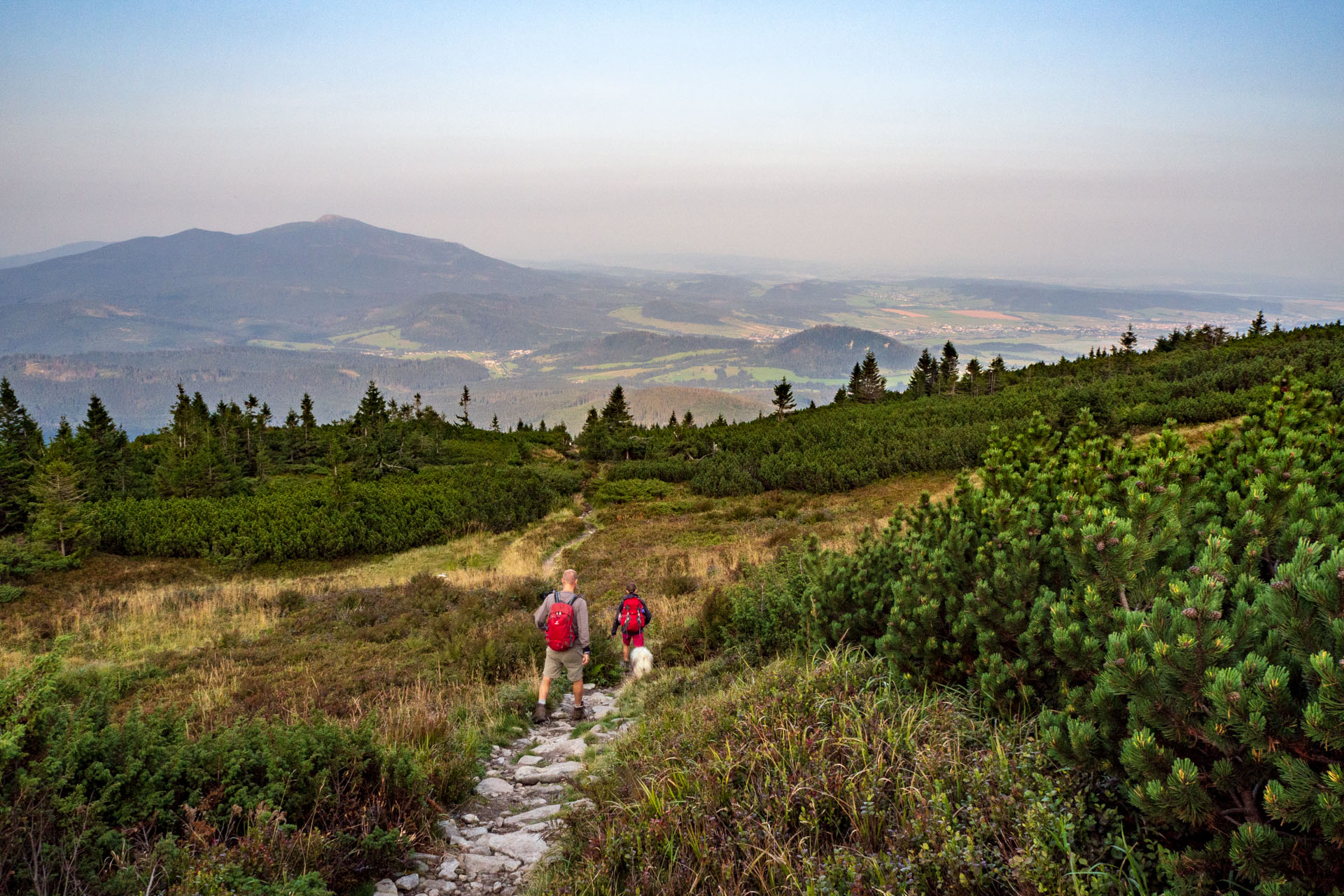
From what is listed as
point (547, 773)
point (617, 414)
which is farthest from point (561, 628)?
point (617, 414)

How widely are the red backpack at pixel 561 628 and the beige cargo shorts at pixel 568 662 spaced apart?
0.20ft

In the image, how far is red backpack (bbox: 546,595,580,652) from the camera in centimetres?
744

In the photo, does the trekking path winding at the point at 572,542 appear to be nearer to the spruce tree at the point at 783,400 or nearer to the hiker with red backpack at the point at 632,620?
the hiker with red backpack at the point at 632,620

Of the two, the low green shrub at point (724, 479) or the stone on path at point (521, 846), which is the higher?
the stone on path at point (521, 846)

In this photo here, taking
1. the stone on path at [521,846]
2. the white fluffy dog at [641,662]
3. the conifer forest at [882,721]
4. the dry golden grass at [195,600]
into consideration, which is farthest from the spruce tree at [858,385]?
the stone on path at [521,846]

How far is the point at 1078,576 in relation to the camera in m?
3.44

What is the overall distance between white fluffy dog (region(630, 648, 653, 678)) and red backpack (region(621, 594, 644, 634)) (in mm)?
273

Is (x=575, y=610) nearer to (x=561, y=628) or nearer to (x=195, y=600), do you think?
(x=561, y=628)

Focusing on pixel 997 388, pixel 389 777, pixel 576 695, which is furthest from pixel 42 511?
pixel 997 388

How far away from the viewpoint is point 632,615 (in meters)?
8.58

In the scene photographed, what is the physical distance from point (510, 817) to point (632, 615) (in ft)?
12.8

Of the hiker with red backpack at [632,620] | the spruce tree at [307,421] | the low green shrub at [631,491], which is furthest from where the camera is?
the spruce tree at [307,421]

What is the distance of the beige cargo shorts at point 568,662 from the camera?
750 centimetres

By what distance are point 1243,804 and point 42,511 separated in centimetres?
2520
